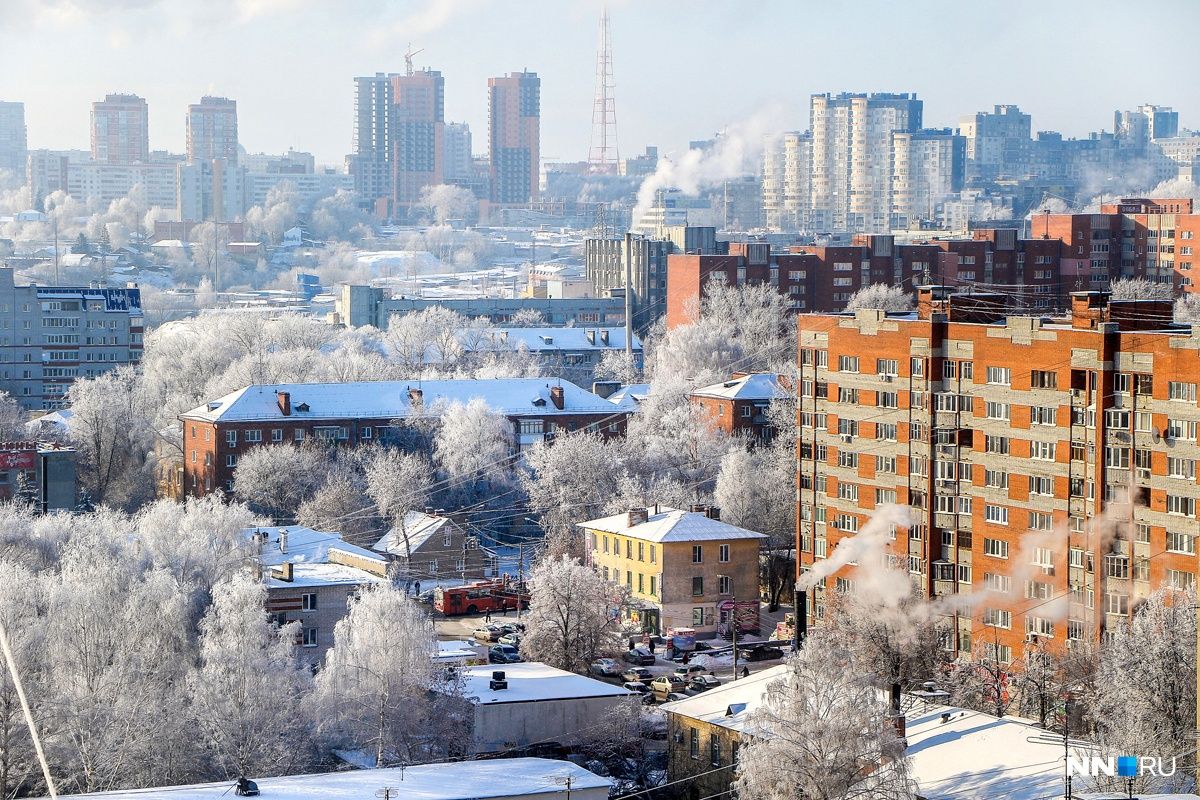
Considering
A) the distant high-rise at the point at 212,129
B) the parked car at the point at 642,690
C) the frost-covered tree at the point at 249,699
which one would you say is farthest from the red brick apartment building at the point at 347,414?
the distant high-rise at the point at 212,129

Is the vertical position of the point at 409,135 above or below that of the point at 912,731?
above

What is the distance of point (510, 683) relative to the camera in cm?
1831

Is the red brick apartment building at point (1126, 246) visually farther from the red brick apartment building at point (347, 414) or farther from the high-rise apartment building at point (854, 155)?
the high-rise apartment building at point (854, 155)

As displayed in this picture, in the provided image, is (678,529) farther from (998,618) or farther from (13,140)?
(13,140)

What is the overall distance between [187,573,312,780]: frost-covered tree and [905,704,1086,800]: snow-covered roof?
5.48m

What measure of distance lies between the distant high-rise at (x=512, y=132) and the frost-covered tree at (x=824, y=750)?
404 ft

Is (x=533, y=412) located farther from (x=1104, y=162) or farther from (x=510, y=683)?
(x=1104, y=162)

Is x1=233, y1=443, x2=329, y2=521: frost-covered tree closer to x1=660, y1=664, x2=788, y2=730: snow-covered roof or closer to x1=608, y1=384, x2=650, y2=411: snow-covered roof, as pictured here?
x1=608, y1=384, x2=650, y2=411: snow-covered roof

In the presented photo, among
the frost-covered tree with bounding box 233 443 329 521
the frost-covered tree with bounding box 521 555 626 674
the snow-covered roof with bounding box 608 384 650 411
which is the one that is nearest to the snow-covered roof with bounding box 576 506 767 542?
the frost-covered tree with bounding box 521 555 626 674

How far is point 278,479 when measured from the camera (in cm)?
3016

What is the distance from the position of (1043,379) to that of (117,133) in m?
121

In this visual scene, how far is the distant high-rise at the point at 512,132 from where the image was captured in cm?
13612

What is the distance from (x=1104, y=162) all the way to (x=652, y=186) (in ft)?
92.6

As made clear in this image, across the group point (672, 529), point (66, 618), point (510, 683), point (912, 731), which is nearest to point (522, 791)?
point (912, 731)
